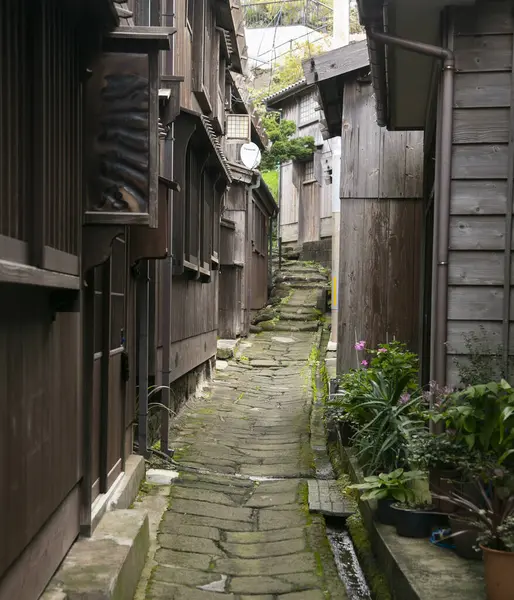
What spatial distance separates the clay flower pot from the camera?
4.16m

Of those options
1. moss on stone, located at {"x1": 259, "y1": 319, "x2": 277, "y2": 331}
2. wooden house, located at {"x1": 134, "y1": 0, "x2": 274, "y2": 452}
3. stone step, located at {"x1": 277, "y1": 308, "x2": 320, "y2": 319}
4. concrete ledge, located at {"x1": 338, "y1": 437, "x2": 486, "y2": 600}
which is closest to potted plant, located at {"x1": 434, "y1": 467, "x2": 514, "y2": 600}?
concrete ledge, located at {"x1": 338, "y1": 437, "x2": 486, "y2": 600}

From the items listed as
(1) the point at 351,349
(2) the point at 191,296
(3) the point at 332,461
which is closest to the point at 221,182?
(2) the point at 191,296

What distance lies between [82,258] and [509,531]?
316cm

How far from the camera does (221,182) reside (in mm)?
16469

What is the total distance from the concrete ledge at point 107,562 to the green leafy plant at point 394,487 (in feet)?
6.10

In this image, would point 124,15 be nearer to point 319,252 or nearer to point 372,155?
point 372,155

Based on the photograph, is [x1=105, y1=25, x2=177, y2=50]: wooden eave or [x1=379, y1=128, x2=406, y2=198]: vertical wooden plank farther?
[x1=379, y1=128, x2=406, y2=198]: vertical wooden plank

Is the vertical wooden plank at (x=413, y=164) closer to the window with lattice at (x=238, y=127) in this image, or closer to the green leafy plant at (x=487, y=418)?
the green leafy plant at (x=487, y=418)

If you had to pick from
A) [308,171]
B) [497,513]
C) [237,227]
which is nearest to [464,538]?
[497,513]

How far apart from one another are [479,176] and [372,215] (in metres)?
5.12

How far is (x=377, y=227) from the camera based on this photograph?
1120cm

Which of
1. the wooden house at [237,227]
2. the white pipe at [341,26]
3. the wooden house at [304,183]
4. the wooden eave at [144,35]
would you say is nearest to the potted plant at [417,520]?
the wooden eave at [144,35]

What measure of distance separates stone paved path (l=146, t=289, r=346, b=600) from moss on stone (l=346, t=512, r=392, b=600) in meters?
Answer: 0.26

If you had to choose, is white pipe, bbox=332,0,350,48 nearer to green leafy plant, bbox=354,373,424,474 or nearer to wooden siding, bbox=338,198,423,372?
wooden siding, bbox=338,198,423,372
